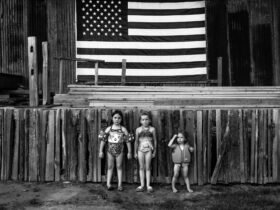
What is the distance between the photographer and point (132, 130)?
666 centimetres

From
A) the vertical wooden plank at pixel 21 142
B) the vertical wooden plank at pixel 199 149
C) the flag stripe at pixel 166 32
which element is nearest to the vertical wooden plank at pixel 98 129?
the vertical wooden plank at pixel 21 142

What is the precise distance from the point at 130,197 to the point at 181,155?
4.08ft

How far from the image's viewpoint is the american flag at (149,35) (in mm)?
12047

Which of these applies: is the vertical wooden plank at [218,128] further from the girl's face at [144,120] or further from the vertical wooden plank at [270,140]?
the girl's face at [144,120]

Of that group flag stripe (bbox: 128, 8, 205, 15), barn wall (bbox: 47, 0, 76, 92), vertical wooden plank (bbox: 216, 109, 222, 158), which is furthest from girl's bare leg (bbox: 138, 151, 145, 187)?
flag stripe (bbox: 128, 8, 205, 15)

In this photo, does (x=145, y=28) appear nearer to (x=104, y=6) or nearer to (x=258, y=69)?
(x=104, y=6)

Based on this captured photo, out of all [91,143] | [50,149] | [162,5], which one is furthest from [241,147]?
[162,5]

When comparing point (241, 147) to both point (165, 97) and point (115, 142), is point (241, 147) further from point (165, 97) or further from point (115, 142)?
point (115, 142)

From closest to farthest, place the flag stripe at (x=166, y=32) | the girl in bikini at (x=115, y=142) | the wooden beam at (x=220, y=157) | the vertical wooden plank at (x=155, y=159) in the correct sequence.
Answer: the girl in bikini at (x=115, y=142)
the wooden beam at (x=220, y=157)
the vertical wooden plank at (x=155, y=159)
the flag stripe at (x=166, y=32)

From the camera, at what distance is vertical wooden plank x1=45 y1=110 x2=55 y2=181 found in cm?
670

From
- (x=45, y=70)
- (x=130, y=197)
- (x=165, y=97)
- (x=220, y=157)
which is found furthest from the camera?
(x=165, y=97)

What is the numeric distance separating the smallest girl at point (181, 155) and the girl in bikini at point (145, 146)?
367 mm

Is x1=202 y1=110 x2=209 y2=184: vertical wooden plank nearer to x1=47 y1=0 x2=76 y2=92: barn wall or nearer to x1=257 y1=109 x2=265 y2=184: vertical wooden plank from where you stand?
x1=257 y1=109 x2=265 y2=184: vertical wooden plank

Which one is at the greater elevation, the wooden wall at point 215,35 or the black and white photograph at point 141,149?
the wooden wall at point 215,35
